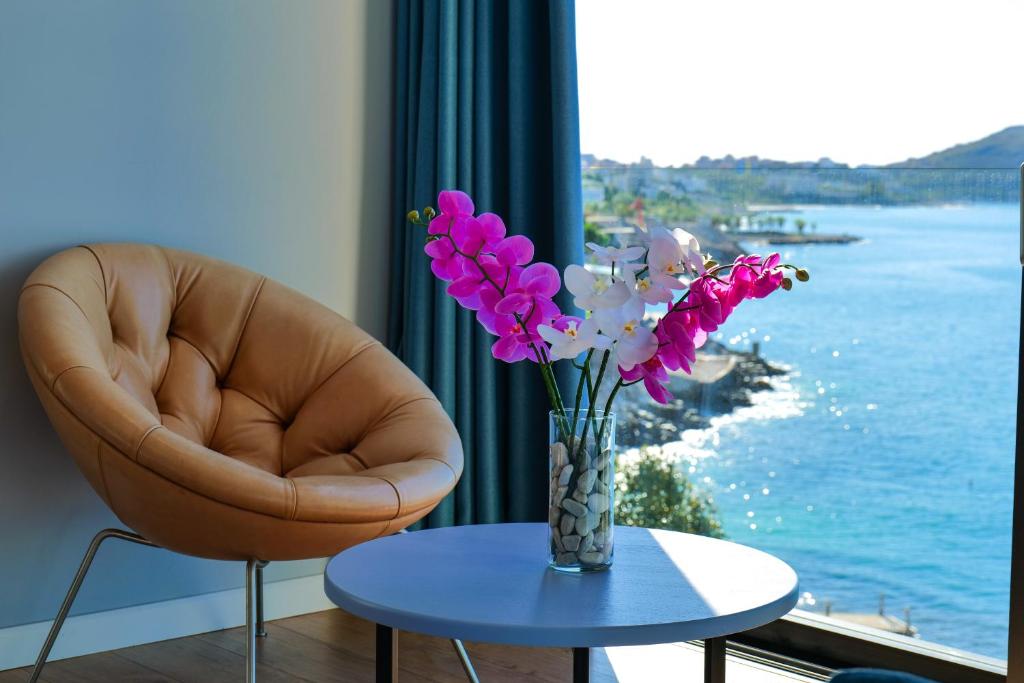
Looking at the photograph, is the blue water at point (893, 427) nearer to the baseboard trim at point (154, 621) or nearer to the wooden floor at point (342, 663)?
the wooden floor at point (342, 663)

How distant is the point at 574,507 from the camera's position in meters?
1.41

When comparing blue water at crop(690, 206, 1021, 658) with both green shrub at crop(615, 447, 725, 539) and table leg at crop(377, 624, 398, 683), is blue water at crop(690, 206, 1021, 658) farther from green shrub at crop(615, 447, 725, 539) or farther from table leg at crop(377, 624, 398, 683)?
table leg at crop(377, 624, 398, 683)

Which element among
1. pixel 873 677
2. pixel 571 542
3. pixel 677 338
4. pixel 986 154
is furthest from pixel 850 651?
pixel 873 677

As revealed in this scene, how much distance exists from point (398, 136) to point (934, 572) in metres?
1.82

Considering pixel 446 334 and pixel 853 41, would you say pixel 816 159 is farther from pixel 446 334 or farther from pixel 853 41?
pixel 446 334

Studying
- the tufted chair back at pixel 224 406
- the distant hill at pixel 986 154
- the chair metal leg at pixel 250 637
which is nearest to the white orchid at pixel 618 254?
the tufted chair back at pixel 224 406

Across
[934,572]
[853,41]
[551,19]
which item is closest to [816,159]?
[853,41]

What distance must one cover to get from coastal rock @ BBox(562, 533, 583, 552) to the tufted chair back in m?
0.66

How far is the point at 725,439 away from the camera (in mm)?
3021

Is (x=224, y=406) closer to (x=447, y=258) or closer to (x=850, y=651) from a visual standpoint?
(x=447, y=258)

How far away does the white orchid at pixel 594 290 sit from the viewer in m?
1.34

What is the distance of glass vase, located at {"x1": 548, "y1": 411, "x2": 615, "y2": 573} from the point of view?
140 cm

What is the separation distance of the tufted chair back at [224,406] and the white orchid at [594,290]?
0.81m

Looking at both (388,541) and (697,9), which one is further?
(697,9)
